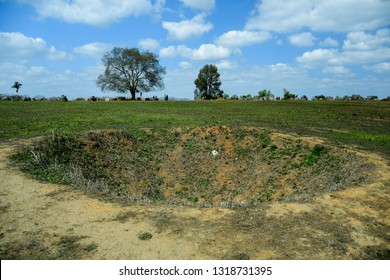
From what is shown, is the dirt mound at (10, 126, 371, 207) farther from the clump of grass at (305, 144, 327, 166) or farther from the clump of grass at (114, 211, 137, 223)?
the clump of grass at (114, 211, 137, 223)

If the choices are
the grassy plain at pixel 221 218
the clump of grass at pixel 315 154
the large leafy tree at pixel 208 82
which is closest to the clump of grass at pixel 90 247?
the grassy plain at pixel 221 218

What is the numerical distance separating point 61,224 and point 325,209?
717 cm

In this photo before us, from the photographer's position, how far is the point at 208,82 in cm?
7725

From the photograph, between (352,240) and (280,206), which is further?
(280,206)

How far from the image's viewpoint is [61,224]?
7.44m

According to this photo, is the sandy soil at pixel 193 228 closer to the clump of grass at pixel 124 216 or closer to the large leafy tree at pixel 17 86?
the clump of grass at pixel 124 216

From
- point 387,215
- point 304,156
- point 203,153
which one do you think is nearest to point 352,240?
point 387,215

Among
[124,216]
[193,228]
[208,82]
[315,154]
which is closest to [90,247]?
[124,216]

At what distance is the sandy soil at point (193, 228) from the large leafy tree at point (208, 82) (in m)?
69.0

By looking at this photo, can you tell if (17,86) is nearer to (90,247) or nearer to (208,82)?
(208,82)

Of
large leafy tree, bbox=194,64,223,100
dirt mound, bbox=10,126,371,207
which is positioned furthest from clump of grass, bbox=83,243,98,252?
large leafy tree, bbox=194,64,223,100

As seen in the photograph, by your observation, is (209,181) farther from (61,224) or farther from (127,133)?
(61,224)

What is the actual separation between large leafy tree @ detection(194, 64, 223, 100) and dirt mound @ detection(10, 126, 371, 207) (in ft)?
194

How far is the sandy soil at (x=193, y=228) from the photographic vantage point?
621 centimetres
